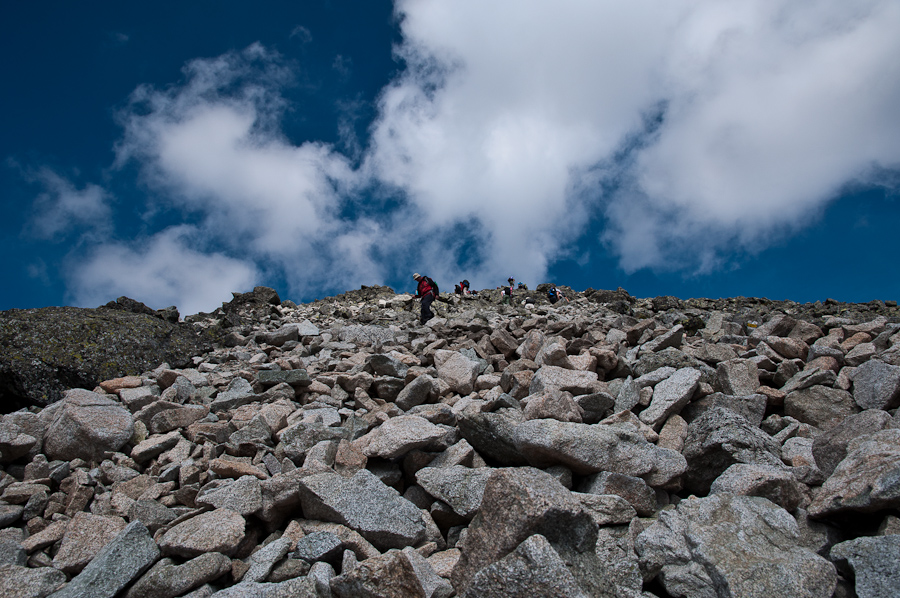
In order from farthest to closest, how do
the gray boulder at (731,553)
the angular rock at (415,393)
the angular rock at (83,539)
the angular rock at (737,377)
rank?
the angular rock at (415,393), the angular rock at (737,377), the angular rock at (83,539), the gray boulder at (731,553)

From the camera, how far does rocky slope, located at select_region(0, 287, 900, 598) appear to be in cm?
347

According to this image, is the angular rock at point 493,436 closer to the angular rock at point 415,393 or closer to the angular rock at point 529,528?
the angular rock at point 529,528

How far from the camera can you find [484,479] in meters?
4.59

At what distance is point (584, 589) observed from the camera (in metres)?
3.39

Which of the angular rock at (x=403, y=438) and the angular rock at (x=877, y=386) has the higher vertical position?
the angular rock at (x=877, y=386)

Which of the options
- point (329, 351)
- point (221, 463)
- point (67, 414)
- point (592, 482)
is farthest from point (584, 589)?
point (329, 351)

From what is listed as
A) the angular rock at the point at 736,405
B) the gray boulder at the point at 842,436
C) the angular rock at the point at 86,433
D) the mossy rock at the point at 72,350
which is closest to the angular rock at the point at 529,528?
the gray boulder at the point at 842,436

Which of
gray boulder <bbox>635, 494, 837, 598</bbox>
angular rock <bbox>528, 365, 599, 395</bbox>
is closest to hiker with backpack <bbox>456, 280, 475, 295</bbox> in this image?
angular rock <bbox>528, 365, 599, 395</bbox>

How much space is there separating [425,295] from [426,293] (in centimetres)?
12

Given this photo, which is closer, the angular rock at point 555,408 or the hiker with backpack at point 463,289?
the angular rock at point 555,408

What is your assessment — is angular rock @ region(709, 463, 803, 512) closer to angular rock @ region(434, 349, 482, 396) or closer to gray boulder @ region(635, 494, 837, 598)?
gray boulder @ region(635, 494, 837, 598)

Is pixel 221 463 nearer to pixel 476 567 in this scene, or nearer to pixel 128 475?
pixel 128 475

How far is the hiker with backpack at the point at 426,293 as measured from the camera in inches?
691

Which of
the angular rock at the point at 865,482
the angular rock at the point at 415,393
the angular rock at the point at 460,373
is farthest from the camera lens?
the angular rock at the point at 460,373
